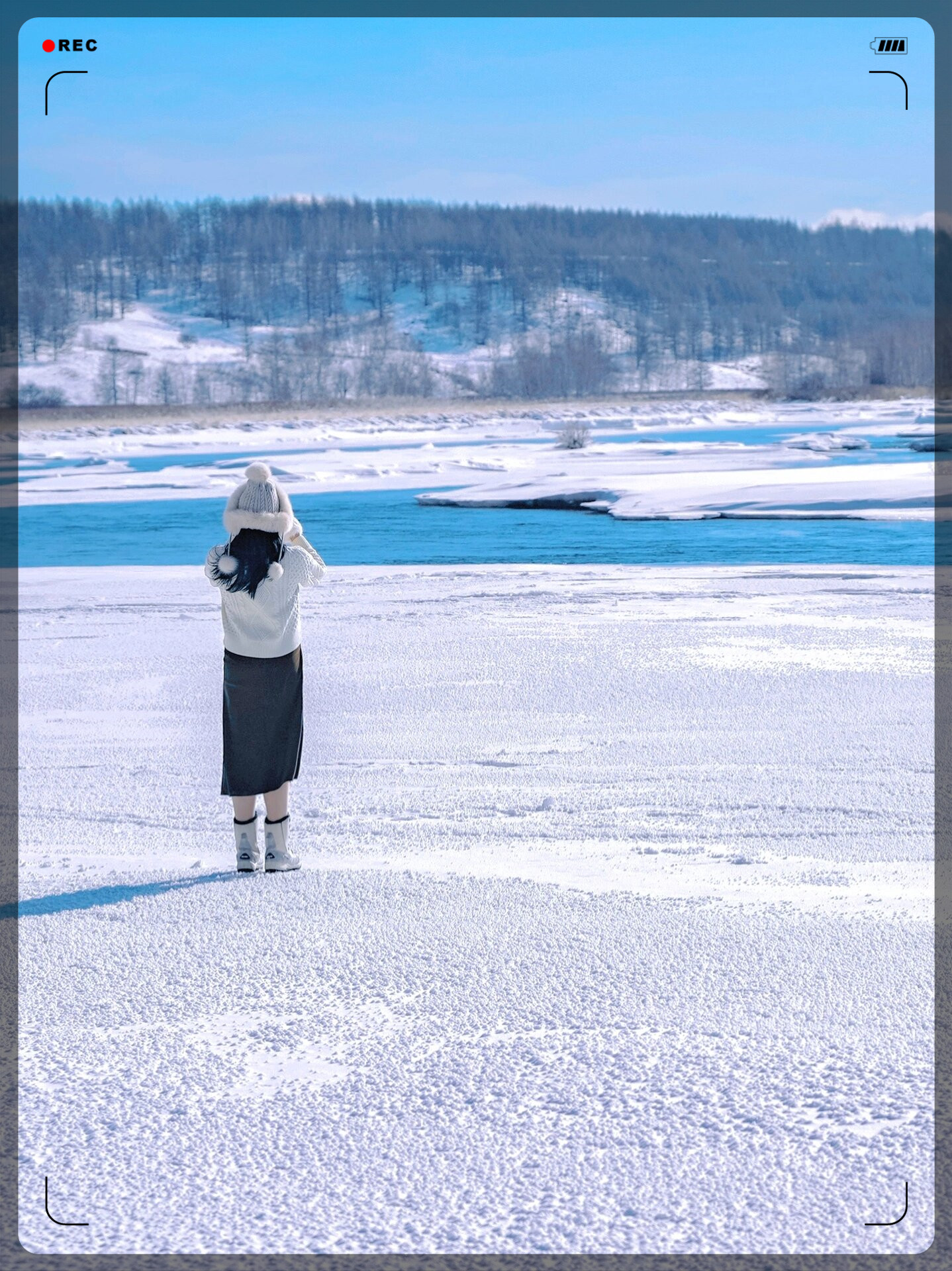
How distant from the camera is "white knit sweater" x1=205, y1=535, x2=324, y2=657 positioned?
4.38 meters

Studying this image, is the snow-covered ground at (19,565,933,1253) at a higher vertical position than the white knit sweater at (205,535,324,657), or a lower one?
lower

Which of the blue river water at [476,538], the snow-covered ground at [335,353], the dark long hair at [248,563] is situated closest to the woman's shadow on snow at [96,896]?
the dark long hair at [248,563]

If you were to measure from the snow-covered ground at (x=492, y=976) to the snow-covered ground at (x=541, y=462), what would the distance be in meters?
14.7

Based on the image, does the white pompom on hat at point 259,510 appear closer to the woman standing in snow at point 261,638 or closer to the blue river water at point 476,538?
the woman standing in snow at point 261,638

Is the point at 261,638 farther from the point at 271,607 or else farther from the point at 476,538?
the point at 476,538

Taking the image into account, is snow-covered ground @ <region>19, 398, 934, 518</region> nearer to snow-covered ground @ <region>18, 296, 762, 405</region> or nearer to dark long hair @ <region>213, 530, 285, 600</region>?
dark long hair @ <region>213, 530, 285, 600</region>

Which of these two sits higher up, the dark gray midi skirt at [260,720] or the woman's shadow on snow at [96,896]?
the dark gray midi skirt at [260,720]

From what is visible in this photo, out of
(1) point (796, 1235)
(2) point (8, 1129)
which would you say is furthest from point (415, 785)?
(1) point (796, 1235)

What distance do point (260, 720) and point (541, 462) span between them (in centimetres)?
3058

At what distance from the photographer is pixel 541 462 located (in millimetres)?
34594

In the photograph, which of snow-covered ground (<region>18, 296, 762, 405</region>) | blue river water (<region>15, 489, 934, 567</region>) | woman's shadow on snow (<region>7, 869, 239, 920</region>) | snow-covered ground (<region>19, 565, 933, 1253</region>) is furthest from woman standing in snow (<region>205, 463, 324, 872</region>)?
snow-covered ground (<region>18, 296, 762, 405</region>)

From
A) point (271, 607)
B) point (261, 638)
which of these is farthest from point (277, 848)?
point (271, 607)

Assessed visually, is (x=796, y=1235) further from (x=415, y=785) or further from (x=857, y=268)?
(x=857, y=268)

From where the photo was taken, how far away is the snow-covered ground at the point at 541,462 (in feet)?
75.5
